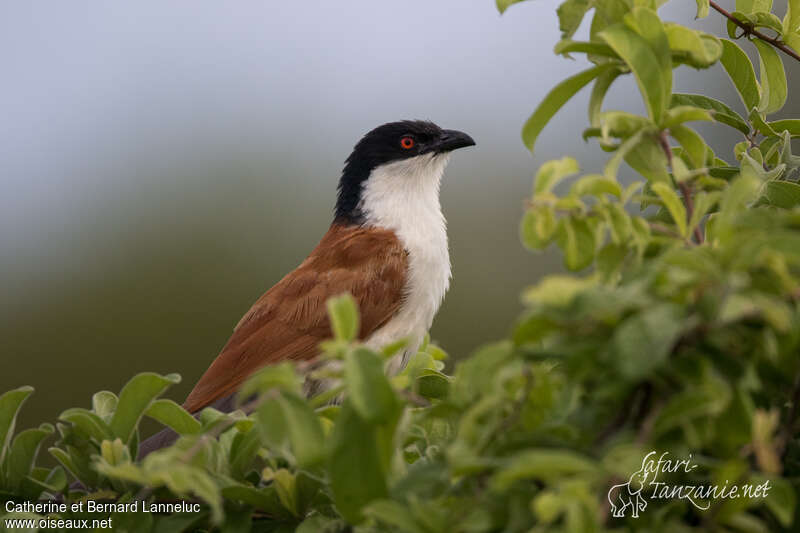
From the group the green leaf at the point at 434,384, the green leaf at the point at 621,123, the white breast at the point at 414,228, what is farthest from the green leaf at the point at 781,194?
the white breast at the point at 414,228

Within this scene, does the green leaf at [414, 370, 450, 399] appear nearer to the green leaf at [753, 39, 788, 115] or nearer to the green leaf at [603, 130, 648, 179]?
the green leaf at [603, 130, 648, 179]

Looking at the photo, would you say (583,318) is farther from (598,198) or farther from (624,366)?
(598,198)

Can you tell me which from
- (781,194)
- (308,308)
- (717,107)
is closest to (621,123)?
(781,194)

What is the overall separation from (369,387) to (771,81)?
54.5 inches

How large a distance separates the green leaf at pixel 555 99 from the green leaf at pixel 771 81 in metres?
0.70

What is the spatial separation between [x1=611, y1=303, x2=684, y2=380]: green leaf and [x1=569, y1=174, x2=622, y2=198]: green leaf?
0.28m

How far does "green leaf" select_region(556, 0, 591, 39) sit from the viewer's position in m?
1.61

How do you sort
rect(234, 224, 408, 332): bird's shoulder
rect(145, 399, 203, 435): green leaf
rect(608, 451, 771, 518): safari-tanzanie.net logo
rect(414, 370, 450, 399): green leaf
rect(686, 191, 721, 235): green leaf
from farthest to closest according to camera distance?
rect(234, 224, 408, 332): bird's shoulder
rect(414, 370, 450, 399): green leaf
rect(145, 399, 203, 435): green leaf
rect(686, 191, 721, 235): green leaf
rect(608, 451, 771, 518): safari-tanzanie.net logo

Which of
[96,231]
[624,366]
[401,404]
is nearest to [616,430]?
[624,366]

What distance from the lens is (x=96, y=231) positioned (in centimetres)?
1188

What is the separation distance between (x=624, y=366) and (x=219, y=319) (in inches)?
382

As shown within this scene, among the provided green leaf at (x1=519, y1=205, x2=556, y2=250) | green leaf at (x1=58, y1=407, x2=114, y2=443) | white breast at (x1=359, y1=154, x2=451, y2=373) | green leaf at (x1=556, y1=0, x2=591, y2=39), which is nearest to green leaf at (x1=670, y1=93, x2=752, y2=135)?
green leaf at (x1=556, y1=0, x2=591, y2=39)

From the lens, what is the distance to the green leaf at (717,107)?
1.97m

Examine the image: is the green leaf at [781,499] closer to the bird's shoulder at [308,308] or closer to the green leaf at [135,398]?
the green leaf at [135,398]
